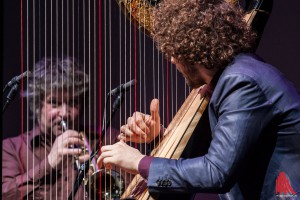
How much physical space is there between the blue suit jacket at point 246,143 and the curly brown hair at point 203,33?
5cm

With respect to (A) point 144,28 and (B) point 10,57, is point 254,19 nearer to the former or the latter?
(A) point 144,28

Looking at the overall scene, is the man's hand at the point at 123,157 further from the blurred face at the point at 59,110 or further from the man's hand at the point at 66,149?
the blurred face at the point at 59,110

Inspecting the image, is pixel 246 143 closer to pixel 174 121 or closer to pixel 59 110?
pixel 174 121

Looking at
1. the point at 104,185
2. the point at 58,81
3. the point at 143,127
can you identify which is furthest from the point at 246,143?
the point at 58,81

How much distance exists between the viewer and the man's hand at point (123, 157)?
180 cm

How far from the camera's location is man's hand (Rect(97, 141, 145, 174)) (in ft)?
5.91

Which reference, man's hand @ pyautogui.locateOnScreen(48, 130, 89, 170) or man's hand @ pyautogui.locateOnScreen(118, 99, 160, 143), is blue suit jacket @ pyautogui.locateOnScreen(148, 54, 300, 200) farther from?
man's hand @ pyautogui.locateOnScreen(48, 130, 89, 170)

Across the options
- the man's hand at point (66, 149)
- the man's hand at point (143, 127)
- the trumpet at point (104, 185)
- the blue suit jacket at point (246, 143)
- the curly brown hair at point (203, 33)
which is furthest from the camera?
the man's hand at point (66, 149)

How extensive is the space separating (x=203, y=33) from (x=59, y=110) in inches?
54.0

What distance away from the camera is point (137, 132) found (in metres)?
2.21

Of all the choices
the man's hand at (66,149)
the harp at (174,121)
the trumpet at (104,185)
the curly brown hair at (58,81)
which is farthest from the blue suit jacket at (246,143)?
the curly brown hair at (58,81)

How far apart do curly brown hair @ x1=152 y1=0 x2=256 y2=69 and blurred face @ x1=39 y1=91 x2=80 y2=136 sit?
121 cm

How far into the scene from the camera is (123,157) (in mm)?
1822

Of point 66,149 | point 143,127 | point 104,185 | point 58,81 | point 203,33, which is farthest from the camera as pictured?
point 58,81
